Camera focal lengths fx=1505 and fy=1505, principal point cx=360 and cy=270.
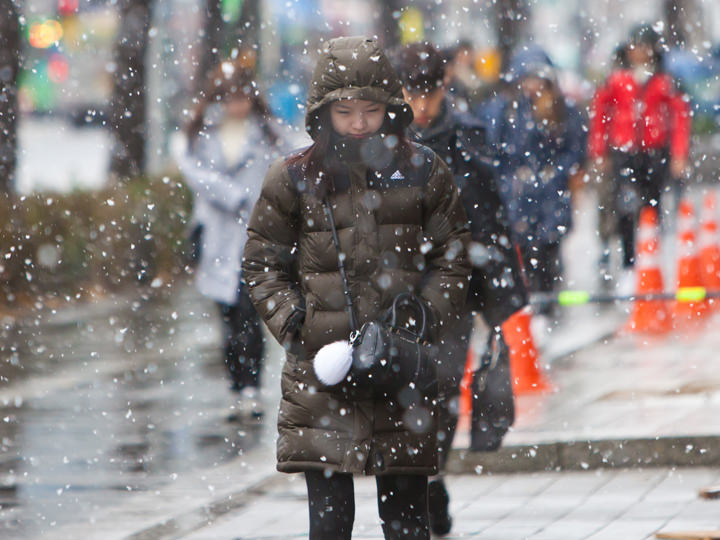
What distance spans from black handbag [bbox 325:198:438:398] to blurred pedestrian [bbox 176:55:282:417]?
13.0 feet

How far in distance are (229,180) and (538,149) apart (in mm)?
2061

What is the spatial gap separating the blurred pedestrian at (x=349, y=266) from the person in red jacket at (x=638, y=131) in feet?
28.3

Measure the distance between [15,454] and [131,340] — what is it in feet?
13.3

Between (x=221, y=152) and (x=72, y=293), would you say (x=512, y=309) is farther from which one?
(x=72, y=293)

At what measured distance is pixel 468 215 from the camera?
5582 mm

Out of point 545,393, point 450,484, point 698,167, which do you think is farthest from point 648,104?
point 698,167

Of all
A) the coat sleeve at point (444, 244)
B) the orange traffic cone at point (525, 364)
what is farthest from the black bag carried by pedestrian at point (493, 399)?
the orange traffic cone at point (525, 364)

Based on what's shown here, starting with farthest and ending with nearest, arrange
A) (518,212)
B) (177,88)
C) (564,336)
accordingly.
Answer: (177,88) → (564,336) → (518,212)

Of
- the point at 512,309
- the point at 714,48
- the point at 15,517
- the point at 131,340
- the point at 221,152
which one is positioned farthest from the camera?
the point at 714,48

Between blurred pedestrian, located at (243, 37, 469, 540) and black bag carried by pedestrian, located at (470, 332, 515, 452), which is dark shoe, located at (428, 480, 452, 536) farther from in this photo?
blurred pedestrian, located at (243, 37, 469, 540)

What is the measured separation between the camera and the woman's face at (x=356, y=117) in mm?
4344

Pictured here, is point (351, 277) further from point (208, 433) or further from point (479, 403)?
point (208, 433)

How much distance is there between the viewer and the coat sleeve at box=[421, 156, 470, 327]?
175 inches

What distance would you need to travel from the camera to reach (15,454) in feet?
25.0
